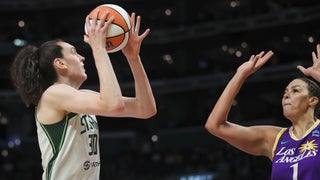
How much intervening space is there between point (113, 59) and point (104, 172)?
9.82m

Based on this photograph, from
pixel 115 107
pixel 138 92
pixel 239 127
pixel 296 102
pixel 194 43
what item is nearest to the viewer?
pixel 115 107

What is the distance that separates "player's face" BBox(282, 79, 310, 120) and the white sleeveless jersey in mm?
1719

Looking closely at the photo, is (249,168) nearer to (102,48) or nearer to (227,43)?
(227,43)

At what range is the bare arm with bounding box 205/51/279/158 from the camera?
4.90m

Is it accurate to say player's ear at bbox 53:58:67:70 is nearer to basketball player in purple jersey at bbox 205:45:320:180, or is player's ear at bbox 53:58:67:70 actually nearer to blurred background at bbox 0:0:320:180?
basketball player in purple jersey at bbox 205:45:320:180

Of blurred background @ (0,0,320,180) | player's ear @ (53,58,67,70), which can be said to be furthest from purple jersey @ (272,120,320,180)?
blurred background @ (0,0,320,180)

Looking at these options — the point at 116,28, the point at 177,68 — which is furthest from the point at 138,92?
the point at 177,68

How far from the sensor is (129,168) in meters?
24.5

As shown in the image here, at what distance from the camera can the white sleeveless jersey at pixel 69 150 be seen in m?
3.92

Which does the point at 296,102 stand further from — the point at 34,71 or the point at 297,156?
the point at 34,71

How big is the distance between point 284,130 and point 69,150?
6.55 feet

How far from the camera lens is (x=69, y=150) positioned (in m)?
3.94

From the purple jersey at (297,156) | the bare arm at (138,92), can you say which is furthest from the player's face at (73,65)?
the purple jersey at (297,156)

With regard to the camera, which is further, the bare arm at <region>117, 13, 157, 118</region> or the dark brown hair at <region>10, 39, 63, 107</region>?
the bare arm at <region>117, 13, 157, 118</region>
